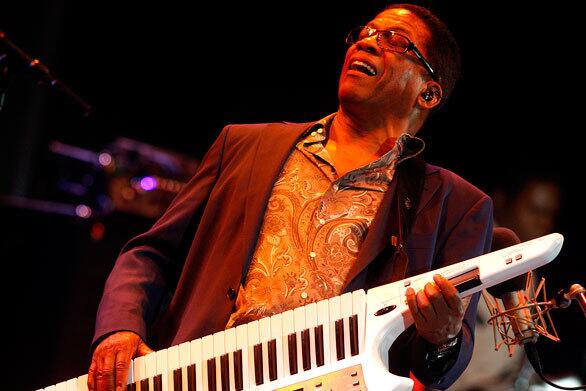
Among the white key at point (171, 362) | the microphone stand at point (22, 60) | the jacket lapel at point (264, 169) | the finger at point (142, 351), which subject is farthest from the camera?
the microphone stand at point (22, 60)

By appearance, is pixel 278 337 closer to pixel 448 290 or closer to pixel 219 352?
pixel 219 352

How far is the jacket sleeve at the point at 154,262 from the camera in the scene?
244 centimetres

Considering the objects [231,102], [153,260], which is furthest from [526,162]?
[153,260]

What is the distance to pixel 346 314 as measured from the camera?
82.4 inches

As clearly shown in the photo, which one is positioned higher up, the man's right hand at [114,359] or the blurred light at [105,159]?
the man's right hand at [114,359]

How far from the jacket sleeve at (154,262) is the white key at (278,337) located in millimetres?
483

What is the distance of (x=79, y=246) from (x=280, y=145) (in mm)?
2982

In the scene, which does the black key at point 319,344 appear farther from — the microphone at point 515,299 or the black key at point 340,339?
the microphone at point 515,299

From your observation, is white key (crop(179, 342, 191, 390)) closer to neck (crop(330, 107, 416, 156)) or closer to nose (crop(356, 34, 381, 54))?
neck (crop(330, 107, 416, 156))

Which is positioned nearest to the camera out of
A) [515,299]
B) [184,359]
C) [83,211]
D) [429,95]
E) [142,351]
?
[184,359]

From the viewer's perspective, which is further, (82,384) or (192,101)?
(192,101)

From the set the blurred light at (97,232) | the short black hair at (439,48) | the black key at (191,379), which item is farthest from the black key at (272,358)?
the blurred light at (97,232)

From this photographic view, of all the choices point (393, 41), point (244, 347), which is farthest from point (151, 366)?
point (393, 41)

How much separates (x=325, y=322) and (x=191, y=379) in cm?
39
